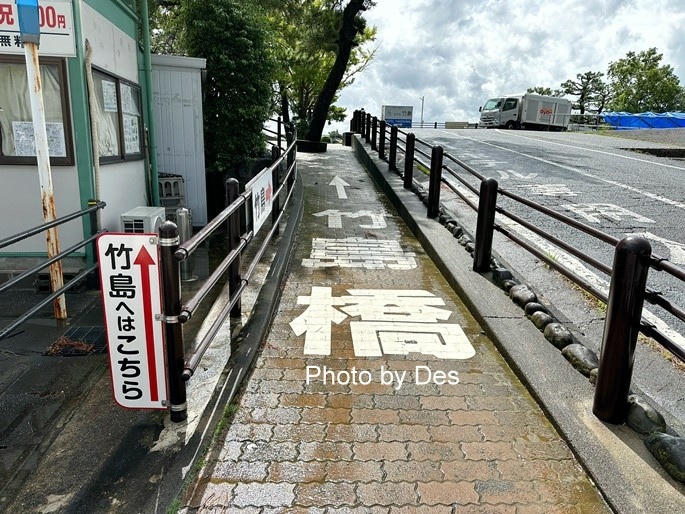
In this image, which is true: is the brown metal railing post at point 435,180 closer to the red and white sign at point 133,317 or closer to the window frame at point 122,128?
the window frame at point 122,128

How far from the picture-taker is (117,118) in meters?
6.45

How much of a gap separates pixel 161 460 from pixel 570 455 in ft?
7.21

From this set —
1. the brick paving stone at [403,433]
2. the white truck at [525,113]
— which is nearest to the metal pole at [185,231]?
the brick paving stone at [403,433]

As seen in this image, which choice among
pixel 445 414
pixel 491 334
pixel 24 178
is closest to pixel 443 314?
pixel 491 334

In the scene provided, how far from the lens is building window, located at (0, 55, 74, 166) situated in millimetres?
5219

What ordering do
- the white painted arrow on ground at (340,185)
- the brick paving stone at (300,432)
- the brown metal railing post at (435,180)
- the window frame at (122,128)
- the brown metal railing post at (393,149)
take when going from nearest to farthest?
1. the brick paving stone at (300,432)
2. the window frame at (122,128)
3. the brown metal railing post at (435,180)
4. the white painted arrow on ground at (340,185)
5. the brown metal railing post at (393,149)

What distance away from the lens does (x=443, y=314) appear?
4891 mm

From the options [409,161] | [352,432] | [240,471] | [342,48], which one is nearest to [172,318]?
[240,471]

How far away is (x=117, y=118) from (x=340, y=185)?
641 centimetres

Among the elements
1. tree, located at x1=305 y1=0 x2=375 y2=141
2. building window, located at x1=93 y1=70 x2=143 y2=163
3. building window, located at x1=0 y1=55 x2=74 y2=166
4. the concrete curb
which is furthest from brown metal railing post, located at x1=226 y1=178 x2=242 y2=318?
tree, located at x1=305 y1=0 x2=375 y2=141

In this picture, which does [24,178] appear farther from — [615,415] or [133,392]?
[615,415]

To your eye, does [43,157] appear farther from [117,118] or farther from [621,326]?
[621,326]

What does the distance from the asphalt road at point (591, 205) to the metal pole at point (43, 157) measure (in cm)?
443

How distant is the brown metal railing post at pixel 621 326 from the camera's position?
274 cm
